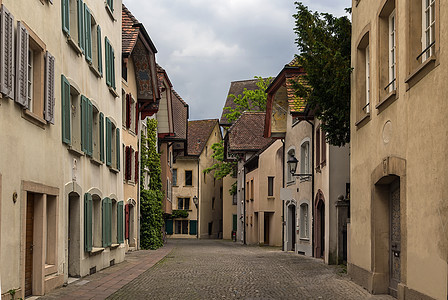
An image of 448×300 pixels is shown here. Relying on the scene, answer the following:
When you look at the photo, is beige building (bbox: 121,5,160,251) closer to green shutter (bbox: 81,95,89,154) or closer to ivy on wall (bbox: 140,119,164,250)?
ivy on wall (bbox: 140,119,164,250)

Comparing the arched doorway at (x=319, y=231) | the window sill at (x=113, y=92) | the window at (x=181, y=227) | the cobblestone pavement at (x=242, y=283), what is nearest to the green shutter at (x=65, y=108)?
the cobblestone pavement at (x=242, y=283)

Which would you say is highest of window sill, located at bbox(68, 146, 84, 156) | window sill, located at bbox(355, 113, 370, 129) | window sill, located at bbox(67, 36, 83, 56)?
window sill, located at bbox(67, 36, 83, 56)

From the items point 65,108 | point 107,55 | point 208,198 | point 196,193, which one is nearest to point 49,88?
point 65,108

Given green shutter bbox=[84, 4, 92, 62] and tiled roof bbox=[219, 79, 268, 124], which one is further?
tiled roof bbox=[219, 79, 268, 124]

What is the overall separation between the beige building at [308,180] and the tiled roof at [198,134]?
3195 centimetres

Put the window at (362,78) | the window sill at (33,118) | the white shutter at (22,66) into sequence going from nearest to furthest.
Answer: the white shutter at (22,66) → the window sill at (33,118) → the window at (362,78)

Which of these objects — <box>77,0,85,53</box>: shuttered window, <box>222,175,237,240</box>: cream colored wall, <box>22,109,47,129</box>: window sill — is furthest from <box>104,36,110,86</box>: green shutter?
<box>222,175,237,240</box>: cream colored wall

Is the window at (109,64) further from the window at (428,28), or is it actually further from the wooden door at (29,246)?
the window at (428,28)

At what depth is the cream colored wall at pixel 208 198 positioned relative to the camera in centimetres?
6550

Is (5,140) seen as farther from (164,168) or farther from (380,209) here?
(164,168)

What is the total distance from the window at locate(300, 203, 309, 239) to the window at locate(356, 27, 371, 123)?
14.1 m

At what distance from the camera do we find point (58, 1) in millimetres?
14406

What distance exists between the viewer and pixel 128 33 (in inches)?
1105

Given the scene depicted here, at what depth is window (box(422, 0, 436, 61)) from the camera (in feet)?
34.8
